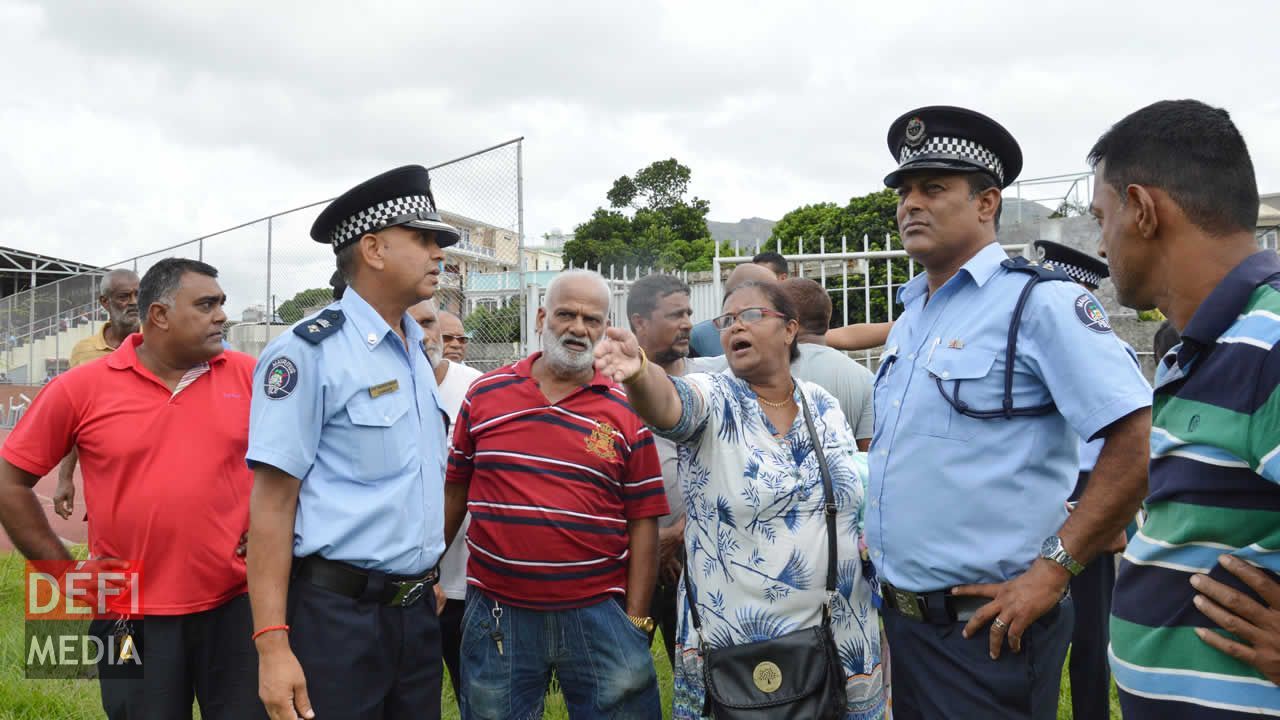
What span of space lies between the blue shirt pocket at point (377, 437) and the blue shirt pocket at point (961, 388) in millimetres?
1573

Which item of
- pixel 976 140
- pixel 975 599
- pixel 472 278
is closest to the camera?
pixel 975 599

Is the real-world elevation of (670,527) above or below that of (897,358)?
below

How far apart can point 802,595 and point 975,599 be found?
60 centimetres

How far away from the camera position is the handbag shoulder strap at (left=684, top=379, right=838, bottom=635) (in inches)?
107

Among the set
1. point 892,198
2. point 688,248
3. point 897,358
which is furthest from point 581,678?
point 688,248

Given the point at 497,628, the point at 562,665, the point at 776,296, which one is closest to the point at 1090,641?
the point at 776,296

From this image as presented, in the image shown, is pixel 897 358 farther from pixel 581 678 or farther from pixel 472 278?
pixel 472 278

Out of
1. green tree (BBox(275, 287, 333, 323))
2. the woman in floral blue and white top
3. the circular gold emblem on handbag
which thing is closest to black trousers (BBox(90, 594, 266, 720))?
the woman in floral blue and white top

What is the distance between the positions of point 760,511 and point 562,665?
101 centimetres

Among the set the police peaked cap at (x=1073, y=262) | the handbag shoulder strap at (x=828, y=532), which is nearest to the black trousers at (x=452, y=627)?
the handbag shoulder strap at (x=828, y=532)

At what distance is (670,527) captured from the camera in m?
3.64

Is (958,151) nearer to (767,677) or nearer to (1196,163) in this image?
(1196,163)

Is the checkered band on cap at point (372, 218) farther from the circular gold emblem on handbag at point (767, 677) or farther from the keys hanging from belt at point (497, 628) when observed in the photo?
the circular gold emblem on handbag at point (767, 677)

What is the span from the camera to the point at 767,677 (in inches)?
102
